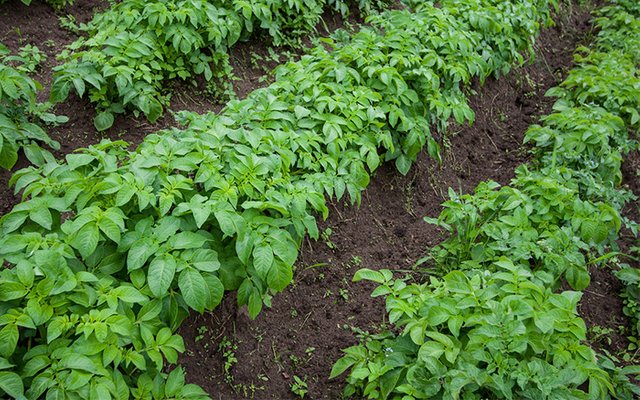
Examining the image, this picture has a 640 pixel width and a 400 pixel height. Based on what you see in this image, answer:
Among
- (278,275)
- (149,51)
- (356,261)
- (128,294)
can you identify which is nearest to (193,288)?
(128,294)

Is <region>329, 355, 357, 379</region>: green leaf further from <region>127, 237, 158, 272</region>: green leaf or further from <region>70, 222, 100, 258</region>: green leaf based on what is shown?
<region>70, 222, 100, 258</region>: green leaf

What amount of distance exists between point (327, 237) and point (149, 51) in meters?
1.74

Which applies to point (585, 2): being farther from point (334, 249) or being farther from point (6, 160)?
point (6, 160)

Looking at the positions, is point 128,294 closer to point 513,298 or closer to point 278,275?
point 278,275

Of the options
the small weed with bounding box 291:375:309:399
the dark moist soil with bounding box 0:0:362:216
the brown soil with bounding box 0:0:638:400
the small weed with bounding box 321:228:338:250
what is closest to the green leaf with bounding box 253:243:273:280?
the brown soil with bounding box 0:0:638:400

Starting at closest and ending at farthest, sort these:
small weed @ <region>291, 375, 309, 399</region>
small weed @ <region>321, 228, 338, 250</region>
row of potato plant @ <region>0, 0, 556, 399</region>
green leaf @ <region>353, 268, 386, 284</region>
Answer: row of potato plant @ <region>0, 0, 556, 399</region> → green leaf @ <region>353, 268, 386, 284</region> → small weed @ <region>291, 375, 309, 399</region> → small weed @ <region>321, 228, 338, 250</region>

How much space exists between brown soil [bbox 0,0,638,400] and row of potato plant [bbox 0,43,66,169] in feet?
0.61

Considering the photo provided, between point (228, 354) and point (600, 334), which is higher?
point (228, 354)

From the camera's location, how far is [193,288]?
8.02 ft

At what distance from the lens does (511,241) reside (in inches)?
129

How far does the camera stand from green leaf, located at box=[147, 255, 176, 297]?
2.40 metres

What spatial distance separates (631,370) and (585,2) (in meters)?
6.04

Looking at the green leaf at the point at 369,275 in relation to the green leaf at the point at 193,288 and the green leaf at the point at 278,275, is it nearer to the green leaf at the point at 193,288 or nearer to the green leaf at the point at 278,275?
A: the green leaf at the point at 278,275

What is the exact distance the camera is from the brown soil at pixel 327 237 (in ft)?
10.0
